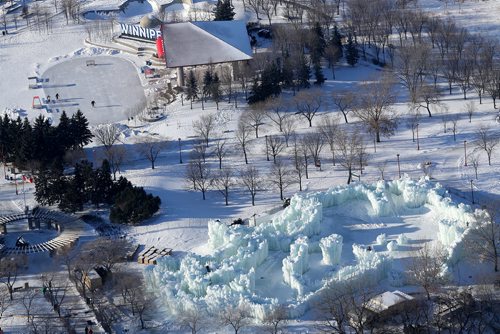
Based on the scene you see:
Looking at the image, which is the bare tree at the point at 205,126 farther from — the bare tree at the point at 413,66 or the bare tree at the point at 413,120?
the bare tree at the point at 413,66

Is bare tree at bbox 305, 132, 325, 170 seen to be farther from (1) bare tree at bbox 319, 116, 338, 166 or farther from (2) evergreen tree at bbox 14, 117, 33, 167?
(2) evergreen tree at bbox 14, 117, 33, 167

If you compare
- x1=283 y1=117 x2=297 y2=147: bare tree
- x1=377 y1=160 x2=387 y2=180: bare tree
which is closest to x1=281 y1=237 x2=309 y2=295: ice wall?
x1=377 y1=160 x2=387 y2=180: bare tree

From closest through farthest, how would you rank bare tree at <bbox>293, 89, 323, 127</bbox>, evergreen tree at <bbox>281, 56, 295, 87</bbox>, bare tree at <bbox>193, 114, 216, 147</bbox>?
bare tree at <bbox>193, 114, 216, 147</bbox>, bare tree at <bbox>293, 89, 323, 127</bbox>, evergreen tree at <bbox>281, 56, 295, 87</bbox>

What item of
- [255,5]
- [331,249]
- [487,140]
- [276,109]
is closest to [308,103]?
[276,109]

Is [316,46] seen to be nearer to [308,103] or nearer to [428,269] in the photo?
[308,103]

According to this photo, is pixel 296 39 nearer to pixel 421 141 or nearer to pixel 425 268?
pixel 421 141

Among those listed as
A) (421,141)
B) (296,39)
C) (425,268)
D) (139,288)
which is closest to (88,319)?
(139,288)
